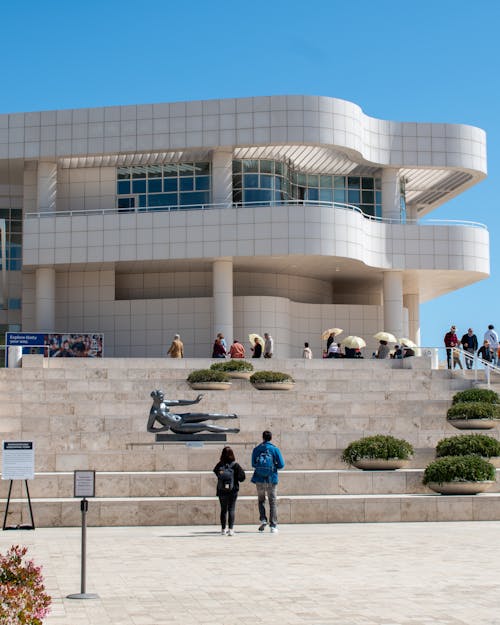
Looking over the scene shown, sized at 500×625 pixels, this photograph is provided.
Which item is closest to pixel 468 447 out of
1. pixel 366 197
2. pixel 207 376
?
pixel 207 376

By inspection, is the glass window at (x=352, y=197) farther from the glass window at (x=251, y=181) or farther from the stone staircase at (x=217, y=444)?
the stone staircase at (x=217, y=444)

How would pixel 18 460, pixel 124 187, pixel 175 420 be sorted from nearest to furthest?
pixel 18 460
pixel 175 420
pixel 124 187

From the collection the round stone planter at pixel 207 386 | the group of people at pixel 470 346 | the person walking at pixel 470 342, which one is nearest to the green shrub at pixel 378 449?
the round stone planter at pixel 207 386

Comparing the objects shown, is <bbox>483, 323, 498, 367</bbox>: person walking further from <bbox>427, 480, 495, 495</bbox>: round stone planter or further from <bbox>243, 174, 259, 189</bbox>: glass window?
<bbox>427, 480, 495, 495</bbox>: round stone planter

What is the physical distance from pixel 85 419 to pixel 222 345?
13327 millimetres

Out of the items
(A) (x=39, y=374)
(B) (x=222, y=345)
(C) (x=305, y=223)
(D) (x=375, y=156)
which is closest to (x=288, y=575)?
(A) (x=39, y=374)

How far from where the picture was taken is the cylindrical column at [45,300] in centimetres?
4797

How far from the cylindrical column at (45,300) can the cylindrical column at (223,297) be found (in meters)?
7.22

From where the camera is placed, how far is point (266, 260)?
154ft

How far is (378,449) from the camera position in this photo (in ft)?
76.3

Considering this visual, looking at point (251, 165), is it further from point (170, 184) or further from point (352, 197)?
point (352, 197)

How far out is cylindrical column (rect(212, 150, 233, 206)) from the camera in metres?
47.1

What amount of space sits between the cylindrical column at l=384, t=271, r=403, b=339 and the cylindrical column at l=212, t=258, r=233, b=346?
277 inches

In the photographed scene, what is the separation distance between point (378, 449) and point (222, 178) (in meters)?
25.6
